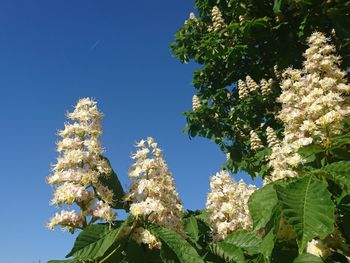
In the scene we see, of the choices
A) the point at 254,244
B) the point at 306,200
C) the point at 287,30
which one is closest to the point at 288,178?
the point at 254,244

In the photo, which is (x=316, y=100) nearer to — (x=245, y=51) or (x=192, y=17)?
(x=245, y=51)

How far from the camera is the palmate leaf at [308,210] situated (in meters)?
1.92

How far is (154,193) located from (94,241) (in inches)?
19.1

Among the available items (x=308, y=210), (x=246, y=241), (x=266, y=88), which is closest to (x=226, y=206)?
(x=246, y=241)

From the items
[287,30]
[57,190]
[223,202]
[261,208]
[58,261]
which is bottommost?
[58,261]

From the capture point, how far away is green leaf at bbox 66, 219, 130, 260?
2.13 m

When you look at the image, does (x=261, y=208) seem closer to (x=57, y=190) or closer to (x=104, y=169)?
(x=104, y=169)

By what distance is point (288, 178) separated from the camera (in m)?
2.87

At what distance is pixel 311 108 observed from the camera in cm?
351

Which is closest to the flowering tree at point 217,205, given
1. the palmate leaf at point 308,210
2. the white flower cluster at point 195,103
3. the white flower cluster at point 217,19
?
the palmate leaf at point 308,210

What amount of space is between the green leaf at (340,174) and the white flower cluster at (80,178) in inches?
46.6

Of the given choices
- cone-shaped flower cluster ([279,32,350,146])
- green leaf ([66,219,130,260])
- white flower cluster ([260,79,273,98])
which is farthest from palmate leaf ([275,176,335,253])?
white flower cluster ([260,79,273,98])

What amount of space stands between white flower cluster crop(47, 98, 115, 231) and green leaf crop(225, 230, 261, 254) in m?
0.74

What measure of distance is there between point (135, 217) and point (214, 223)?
41.0 inches
